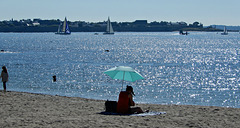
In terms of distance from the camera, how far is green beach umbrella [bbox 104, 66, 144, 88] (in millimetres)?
15099

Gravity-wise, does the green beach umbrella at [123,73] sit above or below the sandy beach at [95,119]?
above

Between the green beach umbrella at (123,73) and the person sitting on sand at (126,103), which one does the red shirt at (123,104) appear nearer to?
the person sitting on sand at (126,103)

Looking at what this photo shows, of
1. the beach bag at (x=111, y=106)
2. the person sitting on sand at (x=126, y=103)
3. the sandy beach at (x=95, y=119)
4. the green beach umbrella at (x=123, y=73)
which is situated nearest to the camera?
the sandy beach at (x=95, y=119)

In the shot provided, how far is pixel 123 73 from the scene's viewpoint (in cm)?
1546

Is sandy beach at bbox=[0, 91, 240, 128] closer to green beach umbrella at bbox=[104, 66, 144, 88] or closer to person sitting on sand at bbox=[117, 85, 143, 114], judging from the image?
person sitting on sand at bbox=[117, 85, 143, 114]

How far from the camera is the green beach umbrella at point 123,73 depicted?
594 inches

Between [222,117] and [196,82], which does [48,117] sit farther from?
[196,82]

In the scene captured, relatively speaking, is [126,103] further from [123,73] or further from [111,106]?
[123,73]

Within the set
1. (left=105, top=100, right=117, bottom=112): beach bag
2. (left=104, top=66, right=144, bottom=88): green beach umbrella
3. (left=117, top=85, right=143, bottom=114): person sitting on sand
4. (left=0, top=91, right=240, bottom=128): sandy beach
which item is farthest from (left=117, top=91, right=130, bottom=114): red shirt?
(left=104, top=66, right=144, bottom=88): green beach umbrella

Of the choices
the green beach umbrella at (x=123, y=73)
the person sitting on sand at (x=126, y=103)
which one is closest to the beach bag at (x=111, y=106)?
the person sitting on sand at (x=126, y=103)

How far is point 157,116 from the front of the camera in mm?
14578

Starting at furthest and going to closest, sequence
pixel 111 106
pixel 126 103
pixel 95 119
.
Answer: pixel 111 106 → pixel 126 103 → pixel 95 119

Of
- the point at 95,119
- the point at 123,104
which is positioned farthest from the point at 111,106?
the point at 95,119

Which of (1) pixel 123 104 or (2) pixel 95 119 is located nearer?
(2) pixel 95 119
